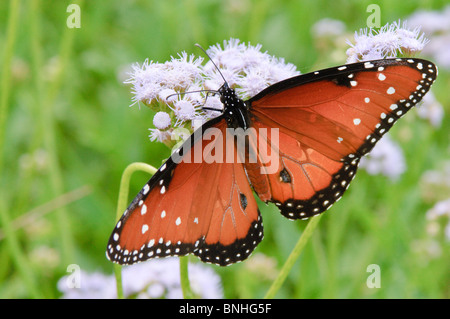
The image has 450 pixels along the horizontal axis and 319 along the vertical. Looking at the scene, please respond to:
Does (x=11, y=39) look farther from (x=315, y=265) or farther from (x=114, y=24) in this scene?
(x=114, y=24)

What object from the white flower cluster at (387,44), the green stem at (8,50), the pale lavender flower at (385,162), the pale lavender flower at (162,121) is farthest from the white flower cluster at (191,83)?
the pale lavender flower at (385,162)

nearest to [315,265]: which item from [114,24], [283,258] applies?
[283,258]

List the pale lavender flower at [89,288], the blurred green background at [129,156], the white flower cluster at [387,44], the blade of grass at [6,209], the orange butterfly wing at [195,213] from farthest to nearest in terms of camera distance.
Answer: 1. the blurred green background at [129,156]
2. the pale lavender flower at [89,288]
3. the blade of grass at [6,209]
4. the white flower cluster at [387,44]
5. the orange butterfly wing at [195,213]

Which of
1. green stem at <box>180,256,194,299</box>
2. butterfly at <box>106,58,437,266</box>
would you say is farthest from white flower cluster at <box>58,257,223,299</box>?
butterfly at <box>106,58,437,266</box>

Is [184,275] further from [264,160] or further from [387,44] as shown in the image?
[387,44]

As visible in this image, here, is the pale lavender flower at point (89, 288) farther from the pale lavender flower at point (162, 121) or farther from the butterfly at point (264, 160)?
the pale lavender flower at point (162, 121)
